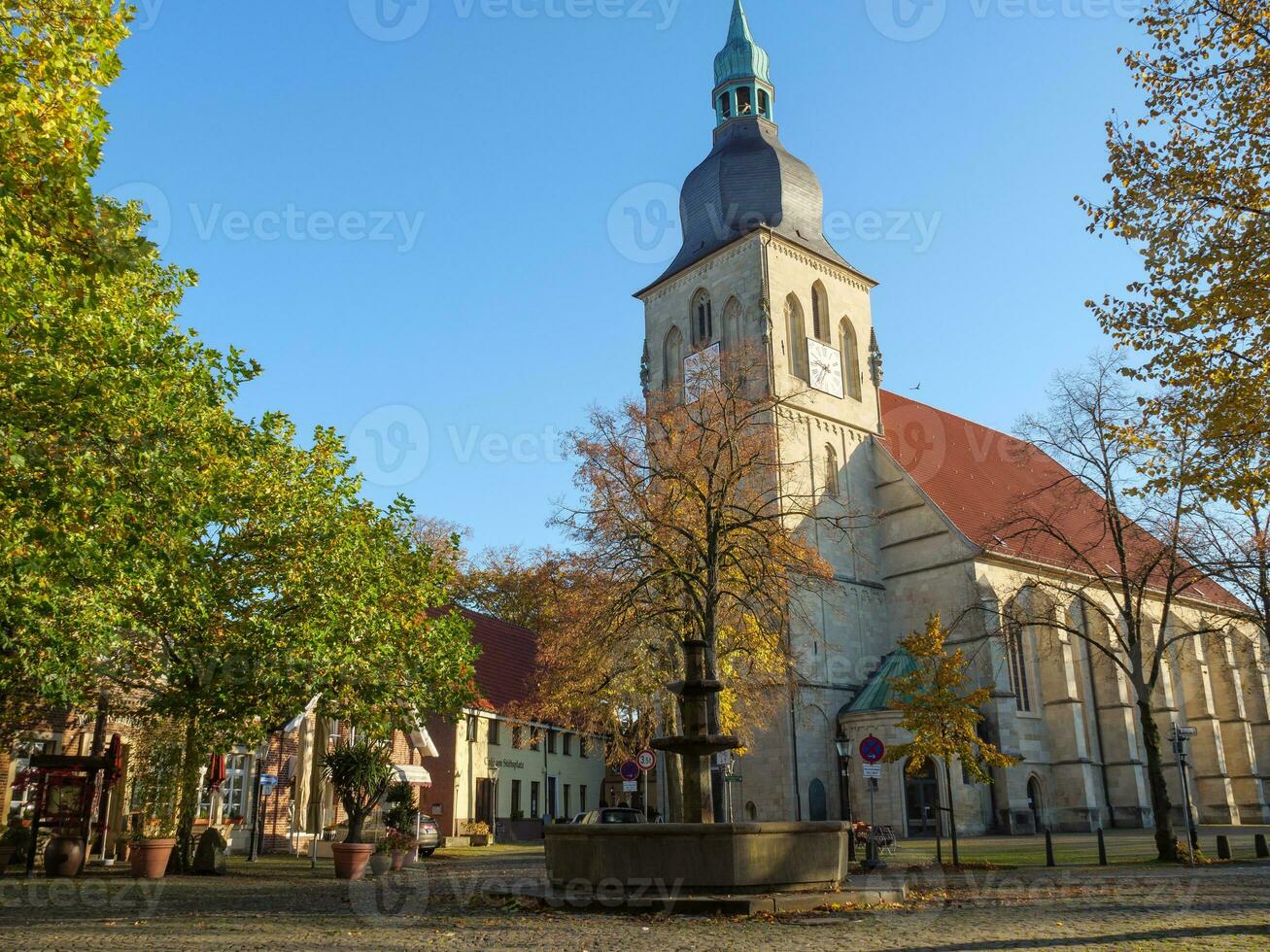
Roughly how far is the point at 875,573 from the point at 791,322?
34.4 feet

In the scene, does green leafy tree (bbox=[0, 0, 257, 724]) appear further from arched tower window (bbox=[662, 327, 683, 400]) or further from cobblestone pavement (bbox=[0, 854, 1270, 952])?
arched tower window (bbox=[662, 327, 683, 400])

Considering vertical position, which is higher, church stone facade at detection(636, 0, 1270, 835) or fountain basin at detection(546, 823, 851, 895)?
church stone facade at detection(636, 0, 1270, 835)

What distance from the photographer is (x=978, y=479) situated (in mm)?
44938

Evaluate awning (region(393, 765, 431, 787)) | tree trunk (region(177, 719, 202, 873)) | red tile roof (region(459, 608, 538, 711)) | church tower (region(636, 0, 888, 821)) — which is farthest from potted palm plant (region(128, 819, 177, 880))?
church tower (region(636, 0, 888, 821))

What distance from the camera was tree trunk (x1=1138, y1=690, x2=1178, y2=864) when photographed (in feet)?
68.5

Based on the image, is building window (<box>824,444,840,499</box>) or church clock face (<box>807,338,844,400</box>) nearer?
building window (<box>824,444,840,499</box>)

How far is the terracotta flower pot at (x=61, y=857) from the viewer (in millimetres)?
17547

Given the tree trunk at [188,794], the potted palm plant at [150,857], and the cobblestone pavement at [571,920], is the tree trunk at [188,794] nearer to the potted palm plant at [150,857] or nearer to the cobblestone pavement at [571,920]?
the potted palm plant at [150,857]

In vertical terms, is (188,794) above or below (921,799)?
above

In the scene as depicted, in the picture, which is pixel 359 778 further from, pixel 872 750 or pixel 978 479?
pixel 978 479

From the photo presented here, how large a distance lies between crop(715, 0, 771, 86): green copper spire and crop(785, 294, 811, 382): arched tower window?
10738mm

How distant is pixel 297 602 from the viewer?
18.2 metres

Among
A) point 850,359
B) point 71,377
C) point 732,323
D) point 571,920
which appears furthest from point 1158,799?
point 732,323

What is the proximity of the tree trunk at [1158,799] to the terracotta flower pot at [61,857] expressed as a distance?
19.8 metres
